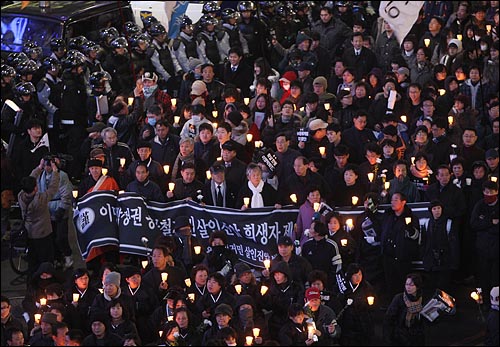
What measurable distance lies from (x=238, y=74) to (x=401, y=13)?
242 cm

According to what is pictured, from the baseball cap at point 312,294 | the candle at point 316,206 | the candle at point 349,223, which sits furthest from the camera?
the candle at point 349,223

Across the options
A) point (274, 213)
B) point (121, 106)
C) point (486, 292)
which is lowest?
point (486, 292)

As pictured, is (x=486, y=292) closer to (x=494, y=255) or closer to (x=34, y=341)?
(x=494, y=255)

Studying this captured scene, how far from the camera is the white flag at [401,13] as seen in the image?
20781 millimetres

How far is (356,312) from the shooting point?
15.1m

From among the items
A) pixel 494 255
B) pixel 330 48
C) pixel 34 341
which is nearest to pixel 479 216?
pixel 494 255

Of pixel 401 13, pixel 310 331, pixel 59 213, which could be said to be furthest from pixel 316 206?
pixel 401 13

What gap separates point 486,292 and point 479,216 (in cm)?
91

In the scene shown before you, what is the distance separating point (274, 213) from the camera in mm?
16156

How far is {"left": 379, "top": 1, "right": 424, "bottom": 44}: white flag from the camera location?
20.8 meters

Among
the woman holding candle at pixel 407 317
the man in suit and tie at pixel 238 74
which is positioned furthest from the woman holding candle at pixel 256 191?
the man in suit and tie at pixel 238 74

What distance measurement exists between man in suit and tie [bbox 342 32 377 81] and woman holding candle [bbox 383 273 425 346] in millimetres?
6251

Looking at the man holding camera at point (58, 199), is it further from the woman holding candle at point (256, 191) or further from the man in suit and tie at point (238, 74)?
the man in suit and tie at point (238, 74)

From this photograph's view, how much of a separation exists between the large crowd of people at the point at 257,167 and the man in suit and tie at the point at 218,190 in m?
0.02
